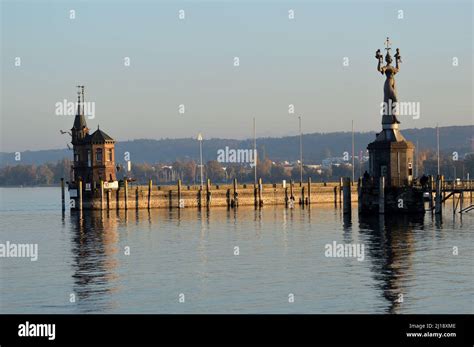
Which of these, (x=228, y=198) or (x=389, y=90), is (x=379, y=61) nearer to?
(x=389, y=90)

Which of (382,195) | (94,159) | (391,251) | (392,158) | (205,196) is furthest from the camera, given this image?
(205,196)

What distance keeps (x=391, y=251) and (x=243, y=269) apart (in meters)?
13.5

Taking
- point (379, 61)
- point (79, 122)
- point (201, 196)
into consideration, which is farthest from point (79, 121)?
point (379, 61)

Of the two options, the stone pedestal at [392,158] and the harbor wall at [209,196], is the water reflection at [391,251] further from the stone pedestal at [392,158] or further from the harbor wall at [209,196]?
the harbor wall at [209,196]

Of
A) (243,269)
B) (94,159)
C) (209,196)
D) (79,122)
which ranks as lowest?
(243,269)

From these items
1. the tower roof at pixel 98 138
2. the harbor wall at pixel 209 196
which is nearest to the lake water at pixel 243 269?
the harbor wall at pixel 209 196

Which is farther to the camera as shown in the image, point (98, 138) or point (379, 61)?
point (98, 138)

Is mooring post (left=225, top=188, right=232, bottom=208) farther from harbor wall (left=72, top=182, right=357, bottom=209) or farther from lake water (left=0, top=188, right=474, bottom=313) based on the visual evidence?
lake water (left=0, top=188, right=474, bottom=313)

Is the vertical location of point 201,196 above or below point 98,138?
below

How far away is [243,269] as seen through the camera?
201 ft

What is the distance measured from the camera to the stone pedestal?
101 meters

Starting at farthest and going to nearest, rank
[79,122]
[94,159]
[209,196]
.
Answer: [209,196], [79,122], [94,159]
